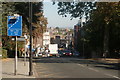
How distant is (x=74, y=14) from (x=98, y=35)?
2039 cm

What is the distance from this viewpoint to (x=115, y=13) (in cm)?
3469

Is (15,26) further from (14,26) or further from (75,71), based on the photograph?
(75,71)

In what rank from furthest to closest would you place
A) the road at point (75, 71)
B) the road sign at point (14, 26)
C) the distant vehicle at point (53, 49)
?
1. the distant vehicle at point (53, 49)
2. the road at point (75, 71)
3. the road sign at point (14, 26)

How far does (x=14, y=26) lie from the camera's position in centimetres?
1919

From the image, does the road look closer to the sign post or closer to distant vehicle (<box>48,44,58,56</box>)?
the sign post

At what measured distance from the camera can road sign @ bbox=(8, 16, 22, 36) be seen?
62.5 ft

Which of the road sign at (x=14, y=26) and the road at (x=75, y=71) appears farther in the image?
the road at (x=75, y=71)

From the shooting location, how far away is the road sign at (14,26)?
19047 millimetres

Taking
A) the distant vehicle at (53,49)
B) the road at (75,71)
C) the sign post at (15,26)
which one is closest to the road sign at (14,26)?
the sign post at (15,26)

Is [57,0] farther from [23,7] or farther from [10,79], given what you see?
[10,79]

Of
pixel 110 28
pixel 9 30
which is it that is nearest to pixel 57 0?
pixel 110 28

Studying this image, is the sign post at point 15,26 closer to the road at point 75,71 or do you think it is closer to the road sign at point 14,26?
the road sign at point 14,26

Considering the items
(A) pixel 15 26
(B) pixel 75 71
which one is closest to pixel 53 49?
(B) pixel 75 71

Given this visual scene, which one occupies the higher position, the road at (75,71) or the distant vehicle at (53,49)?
the distant vehicle at (53,49)
